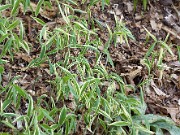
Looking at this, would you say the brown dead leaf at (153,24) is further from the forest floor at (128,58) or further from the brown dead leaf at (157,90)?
the brown dead leaf at (157,90)

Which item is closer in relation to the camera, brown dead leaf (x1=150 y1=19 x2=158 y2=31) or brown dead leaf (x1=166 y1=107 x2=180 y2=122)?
brown dead leaf (x1=166 y1=107 x2=180 y2=122)

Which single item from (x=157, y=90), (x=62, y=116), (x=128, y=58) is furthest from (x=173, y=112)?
(x=62, y=116)

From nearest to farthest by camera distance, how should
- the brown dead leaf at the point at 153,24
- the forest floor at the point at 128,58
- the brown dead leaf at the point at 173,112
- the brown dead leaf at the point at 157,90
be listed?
the forest floor at the point at 128,58
the brown dead leaf at the point at 173,112
the brown dead leaf at the point at 157,90
the brown dead leaf at the point at 153,24

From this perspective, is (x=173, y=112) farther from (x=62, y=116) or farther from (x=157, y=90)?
(x=62, y=116)

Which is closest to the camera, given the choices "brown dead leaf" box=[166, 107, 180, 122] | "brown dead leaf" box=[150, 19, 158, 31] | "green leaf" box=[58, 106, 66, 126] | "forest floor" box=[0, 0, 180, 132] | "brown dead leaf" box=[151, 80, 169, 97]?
"green leaf" box=[58, 106, 66, 126]

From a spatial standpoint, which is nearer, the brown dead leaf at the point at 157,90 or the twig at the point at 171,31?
the brown dead leaf at the point at 157,90

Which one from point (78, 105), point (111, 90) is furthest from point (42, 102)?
point (111, 90)

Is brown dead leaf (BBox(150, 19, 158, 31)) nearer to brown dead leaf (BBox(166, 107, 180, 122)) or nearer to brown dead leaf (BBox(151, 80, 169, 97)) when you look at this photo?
brown dead leaf (BBox(151, 80, 169, 97))

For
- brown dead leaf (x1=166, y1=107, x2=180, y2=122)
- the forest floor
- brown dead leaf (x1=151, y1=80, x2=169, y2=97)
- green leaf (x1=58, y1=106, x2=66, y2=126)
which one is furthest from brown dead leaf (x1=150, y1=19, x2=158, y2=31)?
green leaf (x1=58, y1=106, x2=66, y2=126)

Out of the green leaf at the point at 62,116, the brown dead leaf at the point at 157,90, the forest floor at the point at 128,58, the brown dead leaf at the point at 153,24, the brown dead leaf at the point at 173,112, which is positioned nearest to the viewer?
the green leaf at the point at 62,116

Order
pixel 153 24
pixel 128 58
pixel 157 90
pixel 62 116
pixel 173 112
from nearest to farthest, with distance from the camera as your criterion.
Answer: pixel 62 116 < pixel 173 112 < pixel 157 90 < pixel 128 58 < pixel 153 24

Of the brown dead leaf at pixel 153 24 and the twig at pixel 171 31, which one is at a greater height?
the brown dead leaf at pixel 153 24

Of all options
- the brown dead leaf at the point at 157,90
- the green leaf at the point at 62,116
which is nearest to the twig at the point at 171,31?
the brown dead leaf at the point at 157,90
